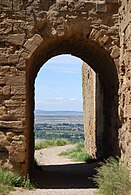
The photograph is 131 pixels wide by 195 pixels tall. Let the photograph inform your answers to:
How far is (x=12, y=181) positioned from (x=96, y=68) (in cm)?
485

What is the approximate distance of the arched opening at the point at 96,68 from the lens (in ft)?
32.2

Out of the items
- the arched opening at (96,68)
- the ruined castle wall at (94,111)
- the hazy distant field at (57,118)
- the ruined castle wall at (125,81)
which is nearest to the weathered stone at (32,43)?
the arched opening at (96,68)

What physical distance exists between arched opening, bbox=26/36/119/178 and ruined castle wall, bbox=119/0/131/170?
587 mm

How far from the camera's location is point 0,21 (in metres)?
9.11

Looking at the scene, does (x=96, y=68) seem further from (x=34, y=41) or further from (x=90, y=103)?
(x=90, y=103)

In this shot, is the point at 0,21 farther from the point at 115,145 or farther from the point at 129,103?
the point at 115,145

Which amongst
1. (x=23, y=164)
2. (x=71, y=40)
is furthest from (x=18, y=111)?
(x=71, y=40)

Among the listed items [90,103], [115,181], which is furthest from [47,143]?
[115,181]

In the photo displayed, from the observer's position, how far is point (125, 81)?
28.5 feet

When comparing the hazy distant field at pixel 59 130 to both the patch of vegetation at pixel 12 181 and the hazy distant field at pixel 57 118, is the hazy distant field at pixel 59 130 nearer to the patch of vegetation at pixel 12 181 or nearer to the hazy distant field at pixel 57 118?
the hazy distant field at pixel 57 118

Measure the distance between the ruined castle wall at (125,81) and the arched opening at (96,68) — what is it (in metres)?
0.59

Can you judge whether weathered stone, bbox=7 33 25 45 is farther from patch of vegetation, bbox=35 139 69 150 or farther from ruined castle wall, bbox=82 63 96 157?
patch of vegetation, bbox=35 139 69 150

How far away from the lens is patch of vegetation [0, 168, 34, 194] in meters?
8.30

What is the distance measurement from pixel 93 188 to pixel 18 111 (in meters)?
2.24
